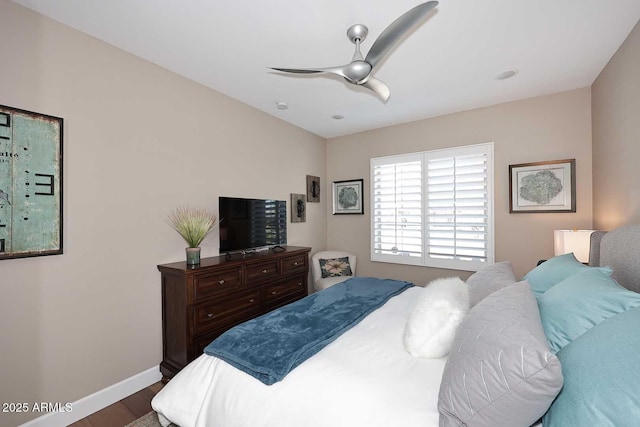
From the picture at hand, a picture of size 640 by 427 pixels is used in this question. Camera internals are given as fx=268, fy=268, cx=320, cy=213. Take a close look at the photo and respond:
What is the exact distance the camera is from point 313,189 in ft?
14.1

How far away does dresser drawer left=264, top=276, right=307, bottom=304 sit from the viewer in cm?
293

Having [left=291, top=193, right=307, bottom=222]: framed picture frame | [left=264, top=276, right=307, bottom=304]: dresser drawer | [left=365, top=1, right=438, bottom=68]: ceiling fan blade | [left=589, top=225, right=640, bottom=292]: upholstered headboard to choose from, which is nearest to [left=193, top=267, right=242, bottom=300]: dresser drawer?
[left=264, top=276, right=307, bottom=304]: dresser drawer

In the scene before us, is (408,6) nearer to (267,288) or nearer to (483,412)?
(483,412)

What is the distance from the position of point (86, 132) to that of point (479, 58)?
318 centimetres

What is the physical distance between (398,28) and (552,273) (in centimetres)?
170

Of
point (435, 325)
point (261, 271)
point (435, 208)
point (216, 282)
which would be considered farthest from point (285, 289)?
point (435, 208)

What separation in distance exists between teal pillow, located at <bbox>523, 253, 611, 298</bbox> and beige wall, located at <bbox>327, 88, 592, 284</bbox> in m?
1.49

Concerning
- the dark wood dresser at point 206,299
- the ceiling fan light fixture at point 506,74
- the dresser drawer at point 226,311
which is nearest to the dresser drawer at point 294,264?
the dark wood dresser at point 206,299

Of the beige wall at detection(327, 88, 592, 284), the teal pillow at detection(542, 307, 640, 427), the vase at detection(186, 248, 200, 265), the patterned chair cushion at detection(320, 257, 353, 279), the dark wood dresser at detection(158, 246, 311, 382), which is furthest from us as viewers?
the patterned chair cushion at detection(320, 257, 353, 279)

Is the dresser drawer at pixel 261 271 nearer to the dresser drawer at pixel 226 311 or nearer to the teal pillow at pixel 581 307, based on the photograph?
the dresser drawer at pixel 226 311

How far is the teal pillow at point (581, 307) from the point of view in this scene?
985mm

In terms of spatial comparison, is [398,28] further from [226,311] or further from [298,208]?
[298,208]

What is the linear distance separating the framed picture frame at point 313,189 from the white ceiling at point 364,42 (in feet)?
4.81

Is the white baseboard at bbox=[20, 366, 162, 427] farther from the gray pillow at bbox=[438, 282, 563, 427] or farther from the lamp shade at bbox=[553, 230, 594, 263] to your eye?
the lamp shade at bbox=[553, 230, 594, 263]
